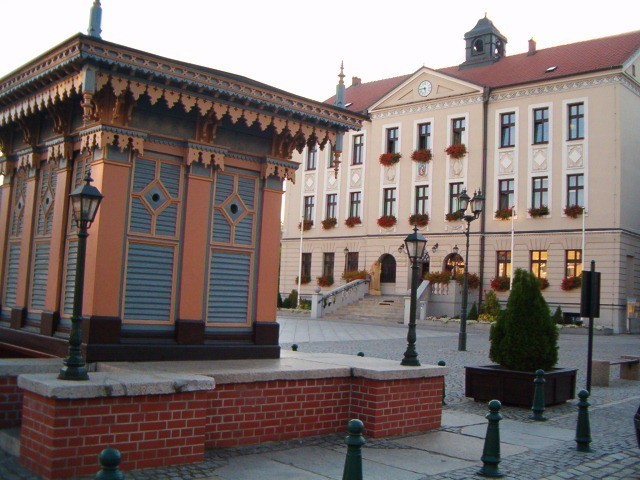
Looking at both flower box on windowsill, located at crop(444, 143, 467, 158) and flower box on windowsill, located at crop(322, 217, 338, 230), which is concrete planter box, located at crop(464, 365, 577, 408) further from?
flower box on windowsill, located at crop(322, 217, 338, 230)

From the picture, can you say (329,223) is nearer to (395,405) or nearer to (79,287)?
(395,405)

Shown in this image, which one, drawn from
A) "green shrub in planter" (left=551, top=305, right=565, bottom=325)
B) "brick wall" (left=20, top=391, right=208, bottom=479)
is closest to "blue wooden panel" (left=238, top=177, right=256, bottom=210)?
"brick wall" (left=20, top=391, right=208, bottom=479)

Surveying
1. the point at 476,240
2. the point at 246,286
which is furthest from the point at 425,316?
the point at 246,286

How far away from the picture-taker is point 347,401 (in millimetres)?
8656

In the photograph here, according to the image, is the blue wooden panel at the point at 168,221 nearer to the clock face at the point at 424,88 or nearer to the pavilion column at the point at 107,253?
the pavilion column at the point at 107,253

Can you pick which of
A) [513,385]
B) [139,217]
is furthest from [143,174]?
[513,385]

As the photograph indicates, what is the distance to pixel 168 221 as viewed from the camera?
9.05 metres

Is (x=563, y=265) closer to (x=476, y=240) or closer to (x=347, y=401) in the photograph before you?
(x=476, y=240)

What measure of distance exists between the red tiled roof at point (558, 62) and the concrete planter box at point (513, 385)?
94.3ft

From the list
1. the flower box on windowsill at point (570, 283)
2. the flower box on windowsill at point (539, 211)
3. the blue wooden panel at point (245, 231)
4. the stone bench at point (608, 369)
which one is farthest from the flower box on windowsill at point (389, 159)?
the blue wooden panel at point (245, 231)

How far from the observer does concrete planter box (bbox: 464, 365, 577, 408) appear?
1145cm

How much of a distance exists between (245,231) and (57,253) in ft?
8.28

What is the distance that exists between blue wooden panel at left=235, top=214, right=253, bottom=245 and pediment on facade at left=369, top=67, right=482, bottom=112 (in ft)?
109

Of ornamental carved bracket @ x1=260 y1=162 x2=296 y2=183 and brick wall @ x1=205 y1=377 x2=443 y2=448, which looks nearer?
brick wall @ x1=205 y1=377 x2=443 y2=448
